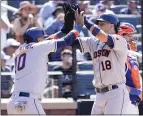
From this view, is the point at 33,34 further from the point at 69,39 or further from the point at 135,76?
the point at 135,76

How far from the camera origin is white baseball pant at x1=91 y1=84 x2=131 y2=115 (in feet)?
20.6

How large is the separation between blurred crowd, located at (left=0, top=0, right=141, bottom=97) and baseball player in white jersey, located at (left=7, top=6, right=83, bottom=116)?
1.79 meters

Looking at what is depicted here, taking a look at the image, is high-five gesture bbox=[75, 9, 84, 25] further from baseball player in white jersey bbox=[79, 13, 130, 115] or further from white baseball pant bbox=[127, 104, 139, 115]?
white baseball pant bbox=[127, 104, 139, 115]

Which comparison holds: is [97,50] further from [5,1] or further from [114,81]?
[5,1]

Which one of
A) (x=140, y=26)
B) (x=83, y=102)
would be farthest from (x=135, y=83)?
(x=140, y=26)

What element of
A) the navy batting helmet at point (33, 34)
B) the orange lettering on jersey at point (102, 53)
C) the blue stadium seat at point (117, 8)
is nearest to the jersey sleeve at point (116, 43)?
the orange lettering on jersey at point (102, 53)

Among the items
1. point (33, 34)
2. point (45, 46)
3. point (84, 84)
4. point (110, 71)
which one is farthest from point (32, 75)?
point (84, 84)

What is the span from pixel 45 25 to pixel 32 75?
4.03 meters

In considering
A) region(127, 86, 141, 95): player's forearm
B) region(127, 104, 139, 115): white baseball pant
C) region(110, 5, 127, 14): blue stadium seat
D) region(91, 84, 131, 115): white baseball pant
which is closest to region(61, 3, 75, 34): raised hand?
region(91, 84, 131, 115): white baseball pant

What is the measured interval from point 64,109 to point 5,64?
4.09 feet

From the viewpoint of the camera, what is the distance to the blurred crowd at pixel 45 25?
839cm

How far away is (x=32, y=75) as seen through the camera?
6.30 meters

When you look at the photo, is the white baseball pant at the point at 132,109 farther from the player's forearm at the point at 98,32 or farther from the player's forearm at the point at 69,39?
the player's forearm at the point at 69,39

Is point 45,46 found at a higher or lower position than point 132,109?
higher
